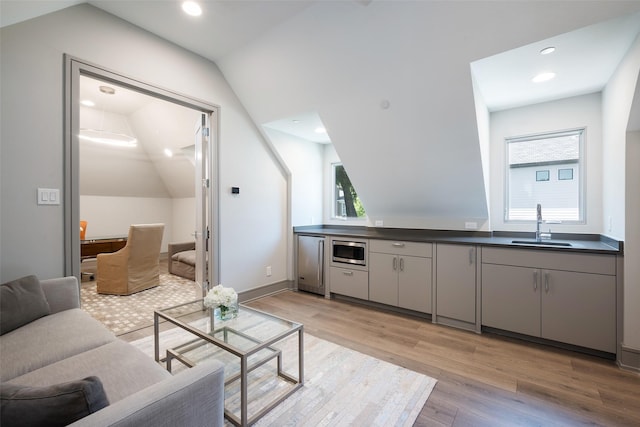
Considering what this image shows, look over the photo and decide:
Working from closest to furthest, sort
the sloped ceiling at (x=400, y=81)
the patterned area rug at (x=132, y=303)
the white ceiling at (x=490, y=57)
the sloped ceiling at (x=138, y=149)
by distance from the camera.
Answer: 1. the white ceiling at (x=490, y=57)
2. the sloped ceiling at (x=400, y=81)
3. the patterned area rug at (x=132, y=303)
4. the sloped ceiling at (x=138, y=149)

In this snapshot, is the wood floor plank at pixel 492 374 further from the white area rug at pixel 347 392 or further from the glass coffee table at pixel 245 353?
the glass coffee table at pixel 245 353

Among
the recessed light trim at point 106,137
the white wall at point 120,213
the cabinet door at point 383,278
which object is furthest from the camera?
the white wall at point 120,213

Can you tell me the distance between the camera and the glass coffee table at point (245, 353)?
1.65 meters

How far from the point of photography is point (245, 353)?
1542 millimetres

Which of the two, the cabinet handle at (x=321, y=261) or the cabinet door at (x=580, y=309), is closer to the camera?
the cabinet door at (x=580, y=309)

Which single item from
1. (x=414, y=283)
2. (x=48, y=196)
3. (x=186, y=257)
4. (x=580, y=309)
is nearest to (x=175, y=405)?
(x=48, y=196)

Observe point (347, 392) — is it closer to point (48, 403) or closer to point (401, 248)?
point (48, 403)

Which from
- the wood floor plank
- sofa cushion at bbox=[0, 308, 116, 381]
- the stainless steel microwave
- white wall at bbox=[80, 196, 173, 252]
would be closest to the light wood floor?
the wood floor plank

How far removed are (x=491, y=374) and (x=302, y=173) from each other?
335cm

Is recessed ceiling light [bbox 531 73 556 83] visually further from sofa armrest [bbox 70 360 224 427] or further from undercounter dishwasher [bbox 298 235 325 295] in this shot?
sofa armrest [bbox 70 360 224 427]

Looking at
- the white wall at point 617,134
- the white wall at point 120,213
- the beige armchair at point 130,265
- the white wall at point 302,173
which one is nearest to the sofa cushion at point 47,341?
the beige armchair at point 130,265

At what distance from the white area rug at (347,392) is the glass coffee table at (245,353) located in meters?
0.03

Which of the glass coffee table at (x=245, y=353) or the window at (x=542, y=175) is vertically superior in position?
the window at (x=542, y=175)

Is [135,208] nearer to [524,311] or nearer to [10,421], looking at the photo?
[10,421]
